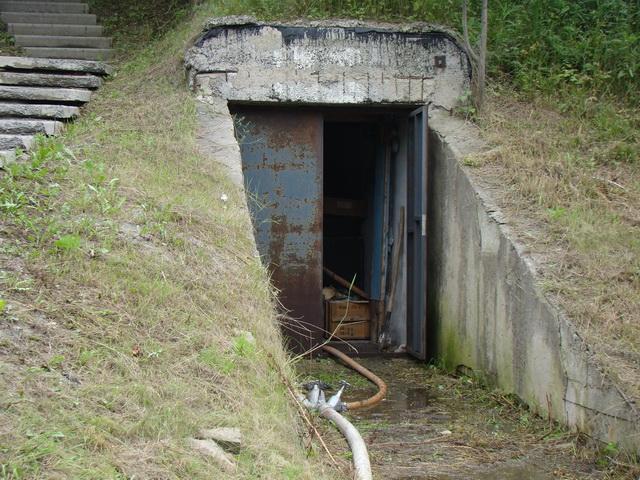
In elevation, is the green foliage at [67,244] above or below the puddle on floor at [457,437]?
above

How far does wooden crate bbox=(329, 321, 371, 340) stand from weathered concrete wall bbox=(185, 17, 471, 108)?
2.75 meters

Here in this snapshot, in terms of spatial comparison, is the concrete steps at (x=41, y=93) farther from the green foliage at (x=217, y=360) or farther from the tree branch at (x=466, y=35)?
the tree branch at (x=466, y=35)

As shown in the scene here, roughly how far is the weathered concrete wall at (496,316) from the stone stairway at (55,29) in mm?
4573

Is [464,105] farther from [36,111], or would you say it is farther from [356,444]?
[356,444]

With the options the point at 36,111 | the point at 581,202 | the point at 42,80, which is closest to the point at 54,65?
the point at 42,80

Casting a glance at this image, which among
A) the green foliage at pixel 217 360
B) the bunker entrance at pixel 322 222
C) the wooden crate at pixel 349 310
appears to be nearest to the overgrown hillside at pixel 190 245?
the green foliage at pixel 217 360

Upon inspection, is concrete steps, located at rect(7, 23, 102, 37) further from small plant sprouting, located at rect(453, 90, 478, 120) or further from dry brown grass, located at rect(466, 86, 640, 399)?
dry brown grass, located at rect(466, 86, 640, 399)

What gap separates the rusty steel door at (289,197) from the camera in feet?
28.8

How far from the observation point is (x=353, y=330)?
32.2 ft

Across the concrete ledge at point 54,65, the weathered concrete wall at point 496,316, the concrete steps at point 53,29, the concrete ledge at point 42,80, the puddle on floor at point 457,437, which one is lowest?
the puddle on floor at point 457,437

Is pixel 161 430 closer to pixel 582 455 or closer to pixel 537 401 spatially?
pixel 582 455

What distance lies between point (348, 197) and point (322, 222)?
2.79 m

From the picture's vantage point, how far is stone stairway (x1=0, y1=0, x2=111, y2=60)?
1005 centimetres

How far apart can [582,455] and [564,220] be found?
219 centimetres
